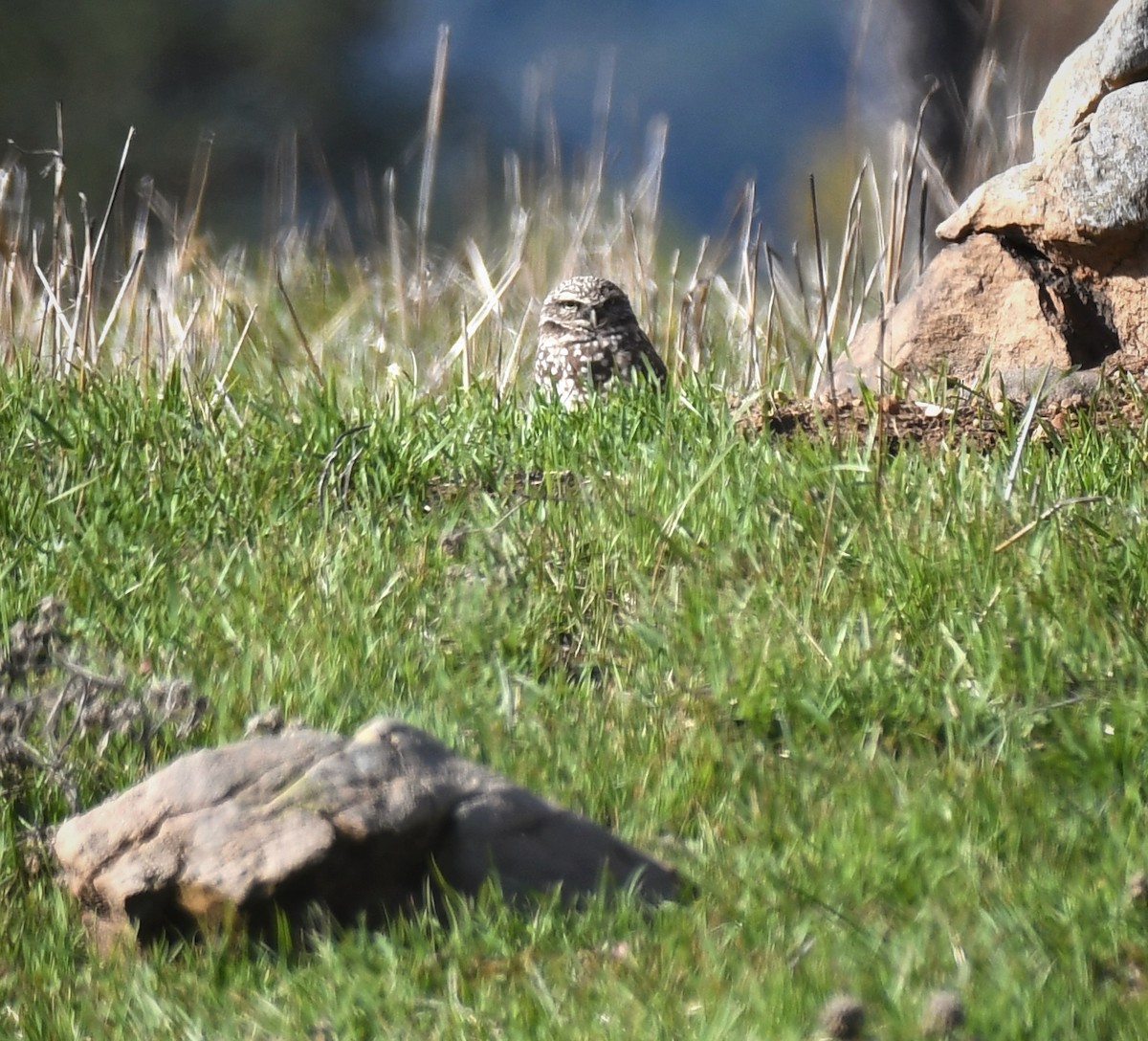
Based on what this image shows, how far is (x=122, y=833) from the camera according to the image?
274cm

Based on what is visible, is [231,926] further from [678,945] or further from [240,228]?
[240,228]

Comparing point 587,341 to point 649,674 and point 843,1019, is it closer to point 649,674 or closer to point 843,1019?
point 649,674

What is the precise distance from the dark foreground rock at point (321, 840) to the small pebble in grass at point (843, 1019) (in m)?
0.61

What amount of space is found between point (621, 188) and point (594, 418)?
2478 millimetres

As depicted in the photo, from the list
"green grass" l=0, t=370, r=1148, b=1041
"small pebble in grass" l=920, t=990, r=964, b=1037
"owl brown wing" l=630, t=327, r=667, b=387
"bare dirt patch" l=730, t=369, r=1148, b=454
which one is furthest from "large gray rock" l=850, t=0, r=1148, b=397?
"small pebble in grass" l=920, t=990, r=964, b=1037

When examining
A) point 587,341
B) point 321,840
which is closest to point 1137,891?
point 321,840

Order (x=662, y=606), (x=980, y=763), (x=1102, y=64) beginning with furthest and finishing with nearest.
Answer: (x=1102, y=64)
(x=662, y=606)
(x=980, y=763)

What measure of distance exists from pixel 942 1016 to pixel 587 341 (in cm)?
422

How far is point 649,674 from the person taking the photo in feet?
11.5

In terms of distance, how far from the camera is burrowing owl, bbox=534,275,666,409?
6090 millimetres

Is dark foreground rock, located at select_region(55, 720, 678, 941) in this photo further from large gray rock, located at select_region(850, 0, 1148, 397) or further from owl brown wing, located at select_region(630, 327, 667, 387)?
owl brown wing, located at select_region(630, 327, 667, 387)

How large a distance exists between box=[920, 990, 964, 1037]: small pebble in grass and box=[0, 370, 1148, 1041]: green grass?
0.06 m

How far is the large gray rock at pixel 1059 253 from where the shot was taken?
216 inches

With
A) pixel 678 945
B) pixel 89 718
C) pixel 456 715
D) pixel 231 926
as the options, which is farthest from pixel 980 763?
pixel 89 718
